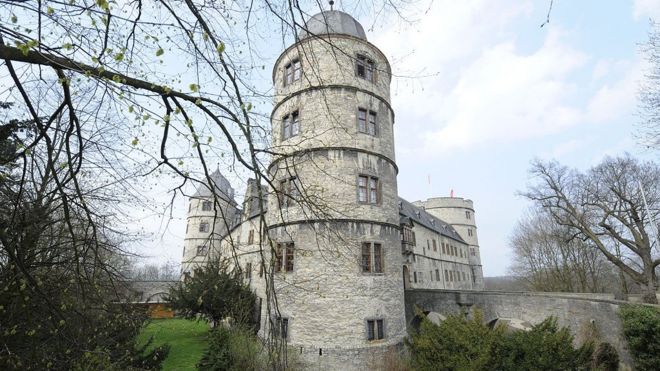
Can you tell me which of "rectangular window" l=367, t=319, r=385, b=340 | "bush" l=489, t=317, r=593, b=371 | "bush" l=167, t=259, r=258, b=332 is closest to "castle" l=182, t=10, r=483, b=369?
"rectangular window" l=367, t=319, r=385, b=340

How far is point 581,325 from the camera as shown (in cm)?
Answer: 1288

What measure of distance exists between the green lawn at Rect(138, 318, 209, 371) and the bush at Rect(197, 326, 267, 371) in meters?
3.29

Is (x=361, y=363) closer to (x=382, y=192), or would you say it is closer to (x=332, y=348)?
(x=332, y=348)

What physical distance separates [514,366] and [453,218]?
3965cm

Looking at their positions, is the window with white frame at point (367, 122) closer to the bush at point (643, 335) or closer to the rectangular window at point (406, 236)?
the bush at point (643, 335)

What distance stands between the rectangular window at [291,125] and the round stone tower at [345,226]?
0.05 m

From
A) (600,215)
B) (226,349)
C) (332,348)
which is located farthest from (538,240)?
(226,349)

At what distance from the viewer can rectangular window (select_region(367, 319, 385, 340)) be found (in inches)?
498

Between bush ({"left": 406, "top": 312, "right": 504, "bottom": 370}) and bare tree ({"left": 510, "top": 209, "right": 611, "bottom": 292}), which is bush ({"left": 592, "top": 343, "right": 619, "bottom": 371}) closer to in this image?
bush ({"left": 406, "top": 312, "right": 504, "bottom": 370})

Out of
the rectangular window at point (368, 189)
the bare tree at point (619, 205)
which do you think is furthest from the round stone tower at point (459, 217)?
the rectangular window at point (368, 189)

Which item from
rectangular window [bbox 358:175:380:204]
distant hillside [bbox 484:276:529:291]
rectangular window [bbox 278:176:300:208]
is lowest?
rectangular window [bbox 278:176:300:208]

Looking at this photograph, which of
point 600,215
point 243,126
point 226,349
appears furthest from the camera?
point 600,215

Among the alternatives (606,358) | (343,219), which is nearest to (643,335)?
(606,358)

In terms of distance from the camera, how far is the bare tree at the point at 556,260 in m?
29.7
